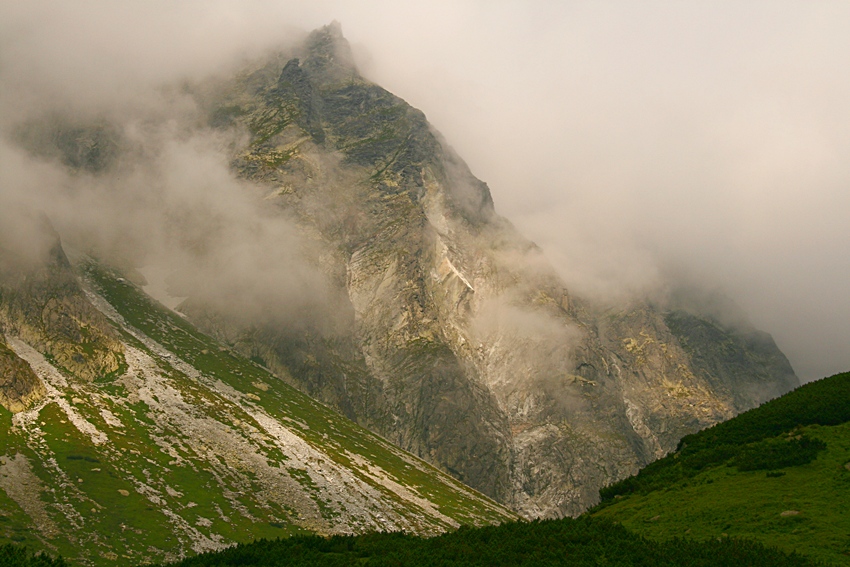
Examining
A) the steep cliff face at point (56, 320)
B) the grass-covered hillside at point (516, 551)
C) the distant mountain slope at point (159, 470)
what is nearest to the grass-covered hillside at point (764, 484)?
the grass-covered hillside at point (516, 551)

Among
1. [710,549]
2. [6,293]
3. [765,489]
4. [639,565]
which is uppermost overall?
[765,489]

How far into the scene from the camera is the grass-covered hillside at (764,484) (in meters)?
31.7

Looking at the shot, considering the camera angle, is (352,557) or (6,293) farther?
(6,293)

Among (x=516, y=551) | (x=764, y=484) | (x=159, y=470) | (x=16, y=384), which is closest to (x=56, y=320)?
(x=16, y=384)

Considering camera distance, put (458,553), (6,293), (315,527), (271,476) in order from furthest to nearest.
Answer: (6,293) < (271,476) < (315,527) < (458,553)

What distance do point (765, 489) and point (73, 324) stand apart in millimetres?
192659

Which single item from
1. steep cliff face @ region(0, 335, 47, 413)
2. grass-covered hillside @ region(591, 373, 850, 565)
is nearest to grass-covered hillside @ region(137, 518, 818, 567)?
grass-covered hillside @ region(591, 373, 850, 565)

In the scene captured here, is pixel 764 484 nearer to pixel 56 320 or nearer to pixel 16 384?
pixel 16 384

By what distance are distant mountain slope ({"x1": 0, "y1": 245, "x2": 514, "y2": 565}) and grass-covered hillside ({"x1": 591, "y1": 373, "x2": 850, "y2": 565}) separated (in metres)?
84.9

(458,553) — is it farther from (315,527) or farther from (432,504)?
(432,504)

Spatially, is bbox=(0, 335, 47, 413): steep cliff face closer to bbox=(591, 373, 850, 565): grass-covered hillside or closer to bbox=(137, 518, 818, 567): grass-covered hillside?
bbox=(137, 518, 818, 567): grass-covered hillside

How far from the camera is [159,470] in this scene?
13612cm

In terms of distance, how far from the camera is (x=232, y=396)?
196000mm

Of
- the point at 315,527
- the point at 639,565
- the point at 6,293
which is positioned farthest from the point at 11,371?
the point at 639,565
